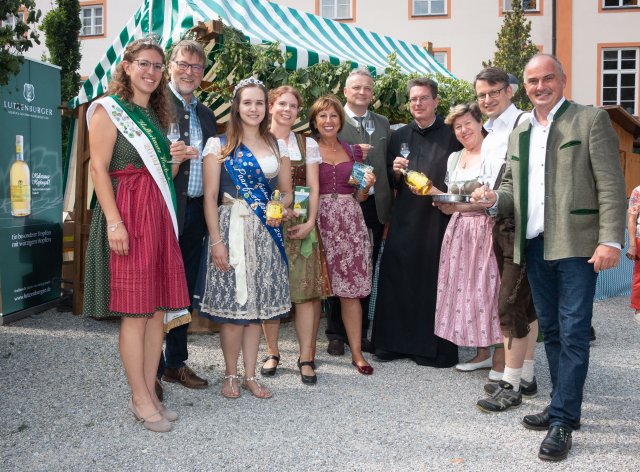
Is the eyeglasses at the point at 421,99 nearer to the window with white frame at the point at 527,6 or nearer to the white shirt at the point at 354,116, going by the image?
the white shirt at the point at 354,116

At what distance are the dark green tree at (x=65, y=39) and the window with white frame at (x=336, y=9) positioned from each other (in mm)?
8065

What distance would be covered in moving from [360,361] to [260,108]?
6.64 feet

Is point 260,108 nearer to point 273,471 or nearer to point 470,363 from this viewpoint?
point 273,471

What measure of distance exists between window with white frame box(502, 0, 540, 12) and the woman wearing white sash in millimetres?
17771

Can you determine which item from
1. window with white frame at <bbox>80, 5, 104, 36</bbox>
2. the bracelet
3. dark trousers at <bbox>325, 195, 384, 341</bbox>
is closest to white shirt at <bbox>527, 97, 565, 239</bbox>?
dark trousers at <bbox>325, 195, 384, 341</bbox>

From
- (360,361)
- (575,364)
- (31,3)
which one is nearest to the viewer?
(575,364)

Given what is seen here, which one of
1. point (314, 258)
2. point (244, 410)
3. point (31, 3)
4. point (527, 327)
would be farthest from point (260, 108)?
point (527, 327)

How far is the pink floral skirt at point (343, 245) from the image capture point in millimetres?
4594

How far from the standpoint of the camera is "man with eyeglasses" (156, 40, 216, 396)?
13.1ft

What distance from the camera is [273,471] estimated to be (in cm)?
301

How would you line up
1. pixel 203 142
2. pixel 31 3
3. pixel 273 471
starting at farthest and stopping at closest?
1. pixel 203 142
2. pixel 31 3
3. pixel 273 471

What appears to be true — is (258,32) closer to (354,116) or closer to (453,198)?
(354,116)

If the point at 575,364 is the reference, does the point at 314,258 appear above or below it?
above

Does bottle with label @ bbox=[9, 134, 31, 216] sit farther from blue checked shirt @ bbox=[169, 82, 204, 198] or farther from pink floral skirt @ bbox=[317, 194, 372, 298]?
pink floral skirt @ bbox=[317, 194, 372, 298]
